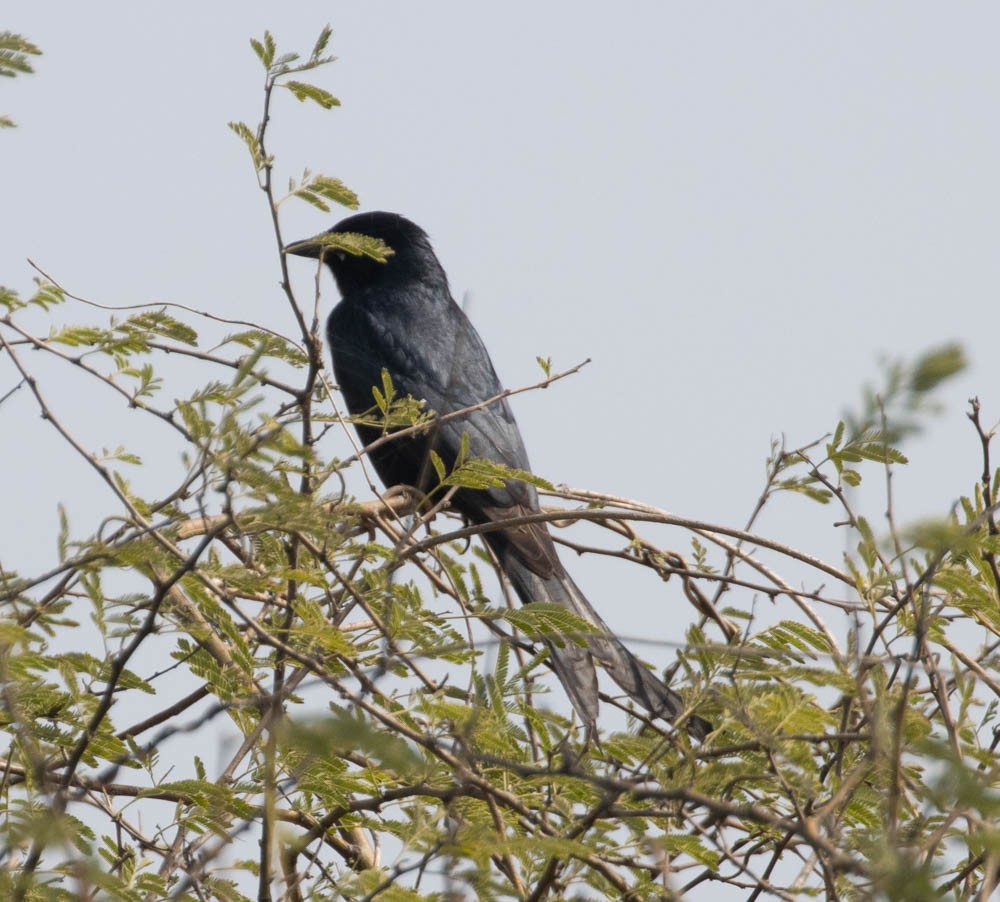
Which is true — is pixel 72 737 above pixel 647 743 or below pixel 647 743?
below

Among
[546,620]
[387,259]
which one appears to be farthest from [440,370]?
[546,620]

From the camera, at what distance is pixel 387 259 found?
7.70m

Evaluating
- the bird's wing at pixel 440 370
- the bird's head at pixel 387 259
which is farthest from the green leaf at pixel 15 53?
the bird's head at pixel 387 259

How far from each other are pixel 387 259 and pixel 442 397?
4.28ft

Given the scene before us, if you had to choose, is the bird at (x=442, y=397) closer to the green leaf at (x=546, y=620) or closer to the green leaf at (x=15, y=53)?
the green leaf at (x=546, y=620)

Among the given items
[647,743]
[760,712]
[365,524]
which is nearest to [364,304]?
[365,524]

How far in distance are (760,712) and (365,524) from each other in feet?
7.35

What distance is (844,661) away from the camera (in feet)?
9.70

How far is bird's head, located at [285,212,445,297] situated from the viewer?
7.84 metres

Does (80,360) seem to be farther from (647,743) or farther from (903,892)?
(903,892)

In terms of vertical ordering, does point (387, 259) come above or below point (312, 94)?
above

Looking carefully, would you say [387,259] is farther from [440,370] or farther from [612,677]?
[612,677]

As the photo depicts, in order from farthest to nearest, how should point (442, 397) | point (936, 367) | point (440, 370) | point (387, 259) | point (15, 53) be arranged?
point (387, 259)
point (440, 370)
point (442, 397)
point (15, 53)
point (936, 367)

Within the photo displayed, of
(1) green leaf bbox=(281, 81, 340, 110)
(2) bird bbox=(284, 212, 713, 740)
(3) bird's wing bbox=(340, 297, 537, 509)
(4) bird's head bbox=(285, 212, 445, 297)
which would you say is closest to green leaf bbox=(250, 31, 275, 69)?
(1) green leaf bbox=(281, 81, 340, 110)
